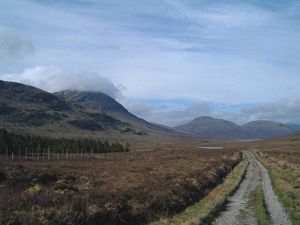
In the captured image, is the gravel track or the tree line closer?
the gravel track

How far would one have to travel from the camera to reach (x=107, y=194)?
65.3 feet

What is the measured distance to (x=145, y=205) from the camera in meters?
20.3

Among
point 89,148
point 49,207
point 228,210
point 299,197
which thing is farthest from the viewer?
point 89,148

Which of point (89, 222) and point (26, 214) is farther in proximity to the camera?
point (89, 222)

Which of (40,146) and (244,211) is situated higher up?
(40,146)

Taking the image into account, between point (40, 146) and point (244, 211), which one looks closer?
point (244, 211)

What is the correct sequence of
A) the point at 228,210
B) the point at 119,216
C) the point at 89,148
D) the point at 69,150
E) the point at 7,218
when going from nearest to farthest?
1. the point at 7,218
2. the point at 119,216
3. the point at 228,210
4. the point at 69,150
5. the point at 89,148

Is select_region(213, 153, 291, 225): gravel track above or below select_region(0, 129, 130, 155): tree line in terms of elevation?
below

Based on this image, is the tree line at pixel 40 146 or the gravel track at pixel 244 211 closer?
the gravel track at pixel 244 211

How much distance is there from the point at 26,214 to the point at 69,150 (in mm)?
133584

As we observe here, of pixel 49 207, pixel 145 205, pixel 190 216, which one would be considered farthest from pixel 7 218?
pixel 190 216

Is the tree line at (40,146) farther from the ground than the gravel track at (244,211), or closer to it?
farther from the ground

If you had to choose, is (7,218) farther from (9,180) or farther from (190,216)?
(9,180)

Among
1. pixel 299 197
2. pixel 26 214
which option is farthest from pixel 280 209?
pixel 26 214
